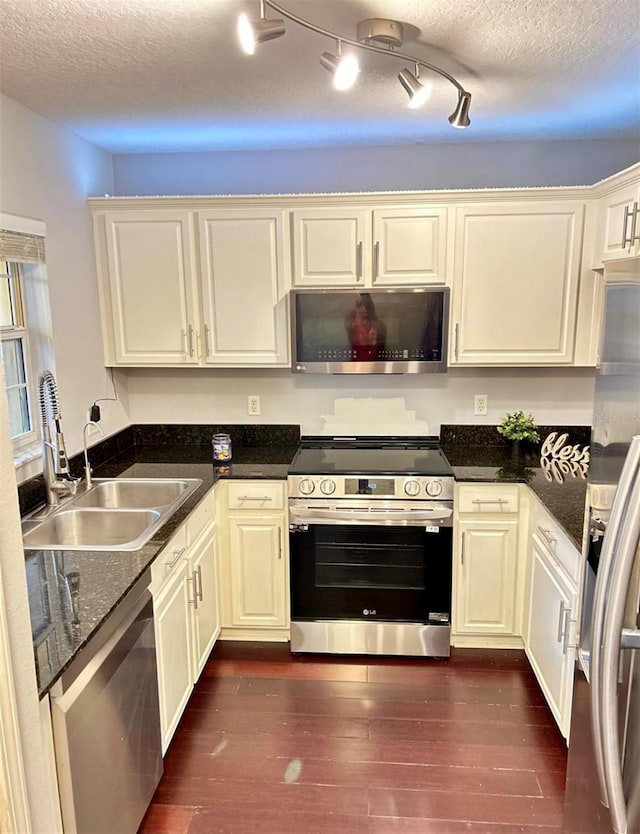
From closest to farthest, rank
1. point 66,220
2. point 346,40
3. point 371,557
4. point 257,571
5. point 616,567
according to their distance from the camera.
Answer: point 616,567
point 346,40
point 66,220
point 371,557
point 257,571

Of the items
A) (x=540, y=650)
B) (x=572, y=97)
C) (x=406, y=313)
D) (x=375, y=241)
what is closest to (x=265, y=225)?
(x=375, y=241)

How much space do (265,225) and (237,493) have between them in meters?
1.33

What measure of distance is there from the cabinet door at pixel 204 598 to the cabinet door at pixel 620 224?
7.28ft

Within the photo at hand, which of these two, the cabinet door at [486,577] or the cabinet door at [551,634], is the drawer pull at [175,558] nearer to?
the cabinet door at [486,577]

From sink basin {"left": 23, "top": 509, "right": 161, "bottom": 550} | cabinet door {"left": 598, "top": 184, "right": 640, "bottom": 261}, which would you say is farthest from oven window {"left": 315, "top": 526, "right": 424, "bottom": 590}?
cabinet door {"left": 598, "top": 184, "right": 640, "bottom": 261}

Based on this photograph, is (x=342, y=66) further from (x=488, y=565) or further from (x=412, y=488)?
(x=488, y=565)

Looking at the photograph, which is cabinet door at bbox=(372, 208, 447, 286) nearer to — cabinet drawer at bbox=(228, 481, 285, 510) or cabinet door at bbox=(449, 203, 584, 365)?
cabinet door at bbox=(449, 203, 584, 365)

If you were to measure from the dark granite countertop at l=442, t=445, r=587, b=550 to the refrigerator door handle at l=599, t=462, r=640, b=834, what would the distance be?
996 millimetres

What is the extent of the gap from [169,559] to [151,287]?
1500mm

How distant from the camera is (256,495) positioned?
2.86 meters

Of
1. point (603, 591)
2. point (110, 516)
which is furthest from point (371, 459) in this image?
point (603, 591)

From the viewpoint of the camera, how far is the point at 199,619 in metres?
2.56

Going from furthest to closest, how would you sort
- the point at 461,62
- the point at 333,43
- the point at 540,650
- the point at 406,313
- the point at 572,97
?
the point at 406,313, the point at 540,650, the point at 572,97, the point at 461,62, the point at 333,43

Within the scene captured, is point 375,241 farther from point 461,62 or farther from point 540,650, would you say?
point 540,650
